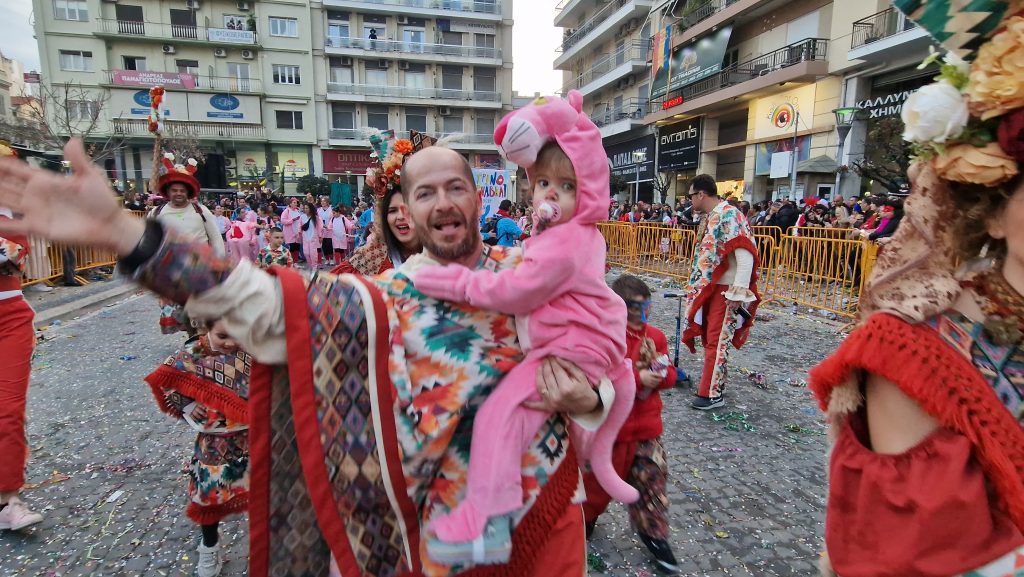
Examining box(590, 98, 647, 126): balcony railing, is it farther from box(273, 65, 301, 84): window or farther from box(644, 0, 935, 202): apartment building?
box(273, 65, 301, 84): window

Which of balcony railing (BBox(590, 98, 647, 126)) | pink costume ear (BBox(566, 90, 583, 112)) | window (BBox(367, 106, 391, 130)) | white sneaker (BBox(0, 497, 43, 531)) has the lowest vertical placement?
white sneaker (BBox(0, 497, 43, 531))

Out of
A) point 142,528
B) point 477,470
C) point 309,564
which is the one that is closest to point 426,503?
point 477,470

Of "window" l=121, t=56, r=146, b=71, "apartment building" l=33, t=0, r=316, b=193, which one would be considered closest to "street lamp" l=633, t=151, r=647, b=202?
"apartment building" l=33, t=0, r=316, b=193

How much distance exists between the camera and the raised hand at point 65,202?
3.79 ft

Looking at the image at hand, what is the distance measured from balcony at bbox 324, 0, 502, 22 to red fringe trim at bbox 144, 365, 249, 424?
46486 mm

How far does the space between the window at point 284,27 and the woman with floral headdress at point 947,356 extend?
47.6 meters

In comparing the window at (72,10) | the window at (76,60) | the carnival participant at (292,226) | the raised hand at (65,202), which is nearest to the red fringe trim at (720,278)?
the raised hand at (65,202)

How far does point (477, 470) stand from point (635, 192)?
108ft

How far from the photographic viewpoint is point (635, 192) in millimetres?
32719

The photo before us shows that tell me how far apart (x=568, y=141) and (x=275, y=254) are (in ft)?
14.6

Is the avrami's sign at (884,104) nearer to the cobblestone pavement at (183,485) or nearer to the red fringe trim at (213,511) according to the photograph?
the cobblestone pavement at (183,485)

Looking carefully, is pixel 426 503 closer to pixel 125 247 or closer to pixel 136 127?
pixel 125 247

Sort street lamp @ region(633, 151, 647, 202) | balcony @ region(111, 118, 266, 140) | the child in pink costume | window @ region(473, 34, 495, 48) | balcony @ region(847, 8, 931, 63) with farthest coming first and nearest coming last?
window @ region(473, 34, 495, 48) → balcony @ region(111, 118, 266, 140) → street lamp @ region(633, 151, 647, 202) → balcony @ region(847, 8, 931, 63) → the child in pink costume

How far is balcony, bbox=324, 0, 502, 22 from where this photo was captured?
138 ft
